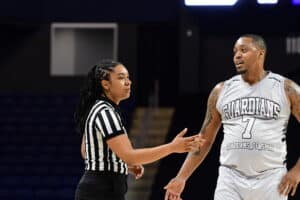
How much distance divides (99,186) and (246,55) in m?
1.23

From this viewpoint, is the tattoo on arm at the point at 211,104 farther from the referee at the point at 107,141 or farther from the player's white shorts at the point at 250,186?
the referee at the point at 107,141

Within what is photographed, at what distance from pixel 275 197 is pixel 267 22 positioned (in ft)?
15.4

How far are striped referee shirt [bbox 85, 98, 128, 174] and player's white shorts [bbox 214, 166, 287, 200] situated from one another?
0.83m

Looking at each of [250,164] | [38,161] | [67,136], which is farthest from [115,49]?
[250,164]

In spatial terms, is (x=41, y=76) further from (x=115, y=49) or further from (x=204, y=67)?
(x=204, y=67)

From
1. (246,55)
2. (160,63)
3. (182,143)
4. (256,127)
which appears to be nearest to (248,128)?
(256,127)

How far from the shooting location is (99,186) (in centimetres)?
351

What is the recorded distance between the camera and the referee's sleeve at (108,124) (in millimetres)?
3457

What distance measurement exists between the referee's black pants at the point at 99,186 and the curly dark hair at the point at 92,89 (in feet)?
0.83

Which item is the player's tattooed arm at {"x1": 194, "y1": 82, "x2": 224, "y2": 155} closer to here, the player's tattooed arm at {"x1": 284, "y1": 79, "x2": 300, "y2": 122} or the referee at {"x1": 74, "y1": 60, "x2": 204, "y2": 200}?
the player's tattooed arm at {"x1": 284, "y1": 79, "x2": 300, "y2": 122}

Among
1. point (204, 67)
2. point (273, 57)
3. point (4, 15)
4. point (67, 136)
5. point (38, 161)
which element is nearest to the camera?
point (4, 15)

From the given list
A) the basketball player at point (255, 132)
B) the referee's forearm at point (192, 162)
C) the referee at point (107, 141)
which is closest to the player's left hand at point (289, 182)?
the basketball player at point (255, 132)

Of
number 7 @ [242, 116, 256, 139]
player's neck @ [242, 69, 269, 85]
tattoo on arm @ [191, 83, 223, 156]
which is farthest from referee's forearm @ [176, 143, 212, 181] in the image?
player's neck @ [242, 69, 269, 85]

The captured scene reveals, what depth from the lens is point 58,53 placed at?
1384 centimetres
